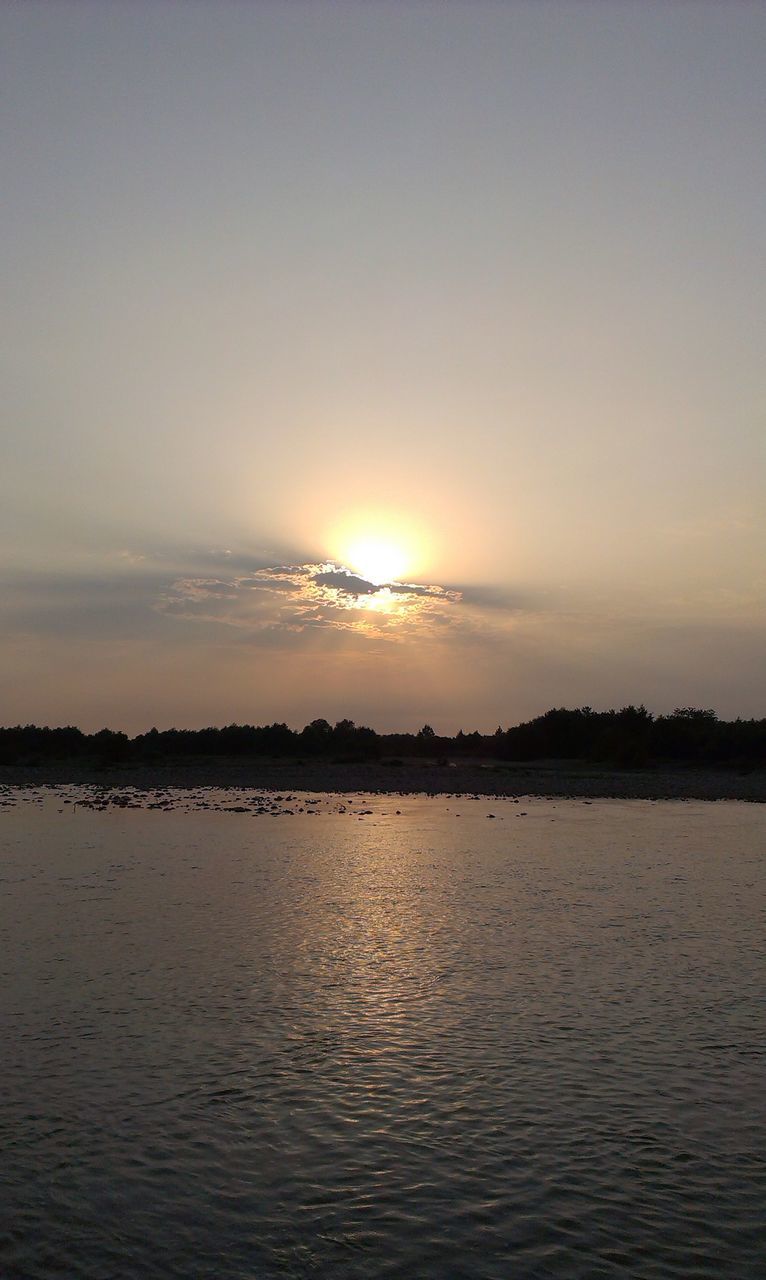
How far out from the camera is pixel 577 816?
6272 centimetres

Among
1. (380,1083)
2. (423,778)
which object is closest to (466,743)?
(423,778)

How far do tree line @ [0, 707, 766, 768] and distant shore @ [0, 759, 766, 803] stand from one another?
194 inches

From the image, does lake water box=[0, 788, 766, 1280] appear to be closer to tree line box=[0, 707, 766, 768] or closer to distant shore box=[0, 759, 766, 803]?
distant shore box=[0, 759, 766, 803]

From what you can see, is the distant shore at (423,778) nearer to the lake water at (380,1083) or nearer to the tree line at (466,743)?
the tree line at (466,743)

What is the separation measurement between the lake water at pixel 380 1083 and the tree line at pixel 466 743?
95705 mm

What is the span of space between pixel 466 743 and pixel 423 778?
7641 centimetres

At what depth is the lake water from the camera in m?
9.82

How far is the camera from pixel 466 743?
18300 cm

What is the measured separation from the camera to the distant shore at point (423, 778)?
3499 inches

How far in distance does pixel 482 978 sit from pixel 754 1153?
8.61 metres

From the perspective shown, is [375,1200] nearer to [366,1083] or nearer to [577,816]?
[366,1083]

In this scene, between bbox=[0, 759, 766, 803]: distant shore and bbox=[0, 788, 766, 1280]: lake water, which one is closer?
bbox=[0, 788, 766, 1280]: lake water

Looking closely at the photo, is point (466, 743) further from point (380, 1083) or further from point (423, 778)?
point (380, 1083)

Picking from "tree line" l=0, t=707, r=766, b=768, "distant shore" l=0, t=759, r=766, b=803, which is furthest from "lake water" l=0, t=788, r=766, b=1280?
"tree line" l=0, t=707, r=766, b=768
